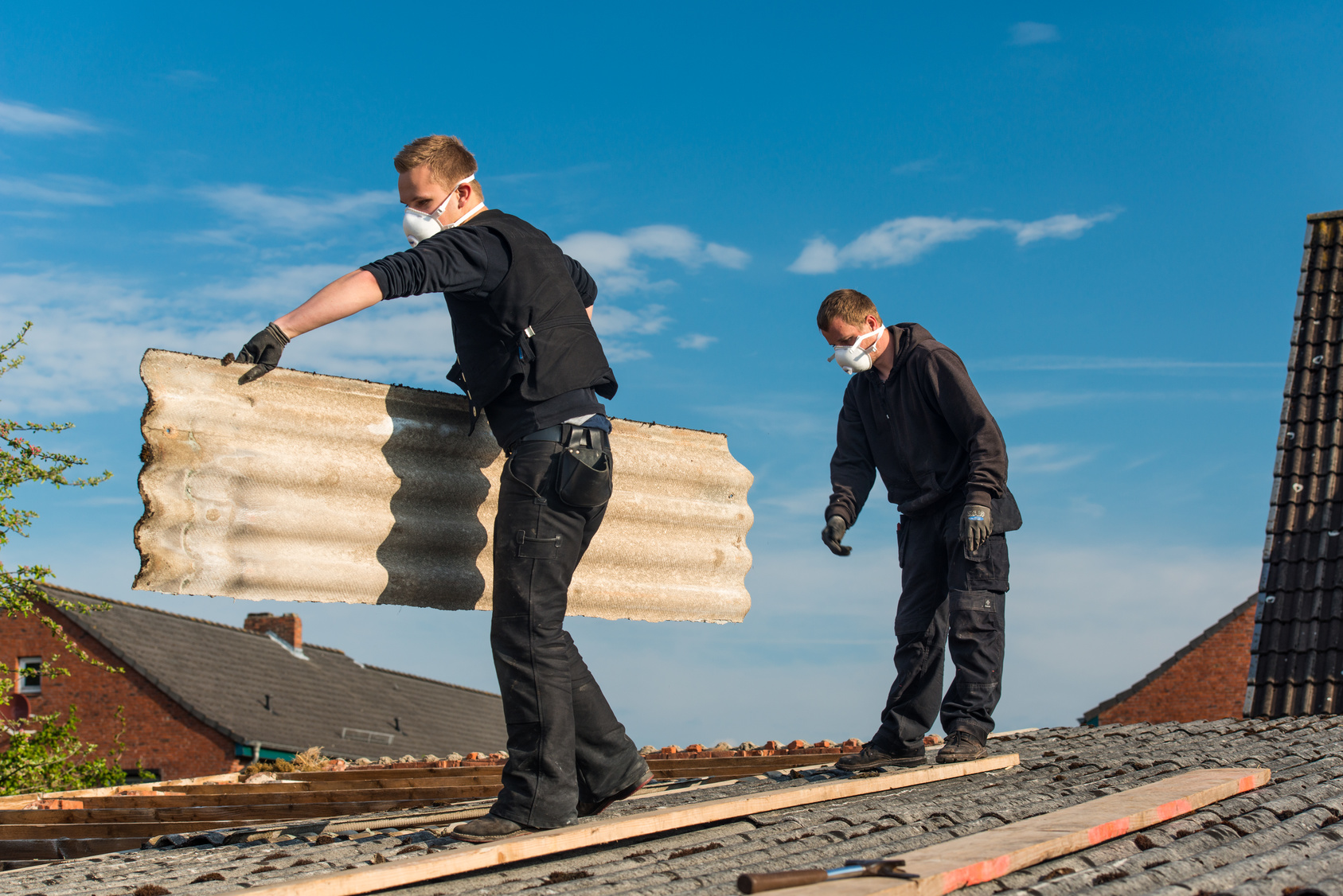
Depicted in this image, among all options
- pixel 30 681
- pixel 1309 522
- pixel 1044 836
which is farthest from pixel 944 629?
pixel 30 681

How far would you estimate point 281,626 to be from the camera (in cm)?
2944

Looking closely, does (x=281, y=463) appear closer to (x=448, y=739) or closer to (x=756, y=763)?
(x=756, y=763)

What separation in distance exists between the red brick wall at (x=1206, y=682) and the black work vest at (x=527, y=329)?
1940 cm

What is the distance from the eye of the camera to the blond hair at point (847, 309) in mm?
4996

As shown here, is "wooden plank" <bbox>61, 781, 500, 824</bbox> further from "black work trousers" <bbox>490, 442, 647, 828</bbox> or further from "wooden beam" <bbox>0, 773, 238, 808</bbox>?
"black work trousers" <bbox>490, 442, 647, 828</bbox>

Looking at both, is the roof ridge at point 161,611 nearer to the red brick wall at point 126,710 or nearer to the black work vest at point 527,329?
the red brick wall at point 126,710

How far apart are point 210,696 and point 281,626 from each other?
608 cm

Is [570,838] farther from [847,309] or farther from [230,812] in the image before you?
[230,812]

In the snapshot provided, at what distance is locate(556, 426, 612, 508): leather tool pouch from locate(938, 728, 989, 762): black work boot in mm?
2081

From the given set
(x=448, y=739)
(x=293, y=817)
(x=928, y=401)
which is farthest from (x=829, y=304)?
(x=448, y=739)

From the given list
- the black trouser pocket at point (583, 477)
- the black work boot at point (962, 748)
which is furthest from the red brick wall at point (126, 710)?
the black trouser pocket at point (583, 477)

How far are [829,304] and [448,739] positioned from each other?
80.5 ft

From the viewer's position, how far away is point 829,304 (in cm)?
506

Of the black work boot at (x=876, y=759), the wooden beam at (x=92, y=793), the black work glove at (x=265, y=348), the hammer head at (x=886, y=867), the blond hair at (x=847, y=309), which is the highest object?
the blond hair at (x=847, y=309)
